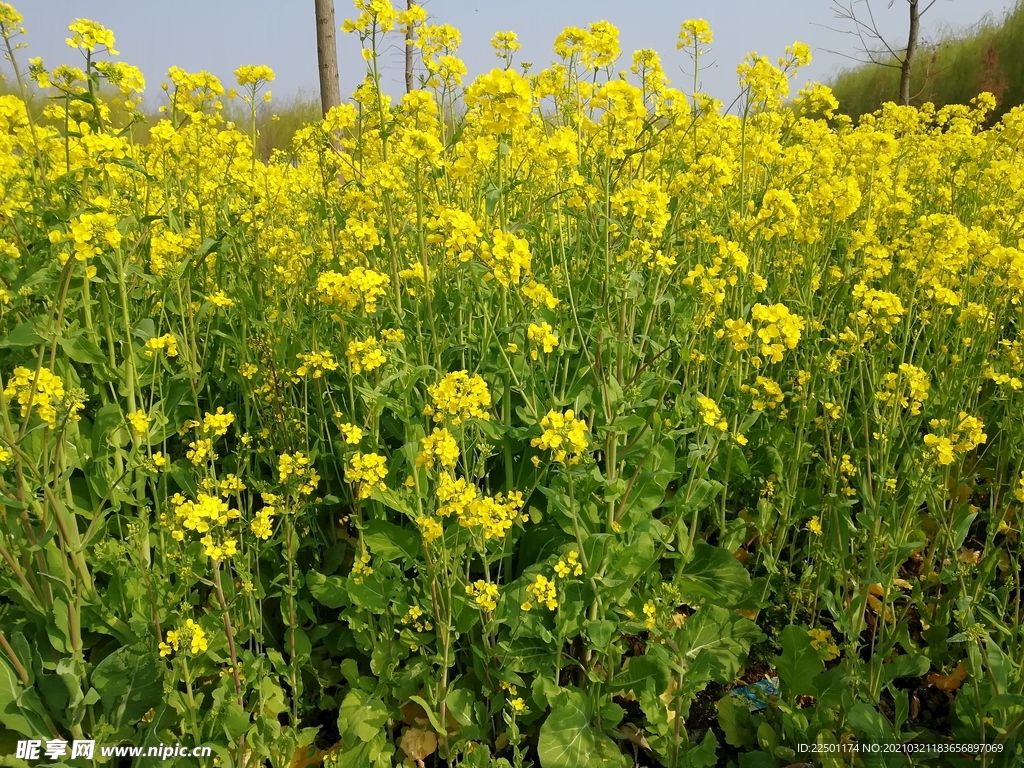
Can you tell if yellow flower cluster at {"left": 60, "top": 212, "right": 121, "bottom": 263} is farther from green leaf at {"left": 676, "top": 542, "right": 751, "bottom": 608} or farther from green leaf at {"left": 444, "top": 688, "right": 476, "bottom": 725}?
green leaf at {"left": 676, "top": 542, "right": 751, "bottom": 608}

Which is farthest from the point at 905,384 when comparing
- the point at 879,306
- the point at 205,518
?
the point at 205,518

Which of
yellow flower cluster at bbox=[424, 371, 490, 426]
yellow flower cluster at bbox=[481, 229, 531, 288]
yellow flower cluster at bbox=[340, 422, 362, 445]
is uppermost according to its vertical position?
yellow flower cluster at bbox=[481, 229, 531, 288]

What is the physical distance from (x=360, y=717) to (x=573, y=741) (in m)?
0.63

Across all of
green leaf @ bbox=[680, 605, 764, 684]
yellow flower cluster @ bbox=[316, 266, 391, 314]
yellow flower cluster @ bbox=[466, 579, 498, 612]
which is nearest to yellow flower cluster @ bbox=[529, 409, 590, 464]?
yellow flower cluster @ bbox=[466, 579, 498, 612]

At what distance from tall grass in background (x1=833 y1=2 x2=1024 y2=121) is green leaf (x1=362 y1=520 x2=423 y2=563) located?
48.5 ft

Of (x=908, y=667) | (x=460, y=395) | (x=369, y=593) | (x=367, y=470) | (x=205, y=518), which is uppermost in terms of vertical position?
(x=460, y=395)

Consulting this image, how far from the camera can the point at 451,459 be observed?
1566 mm

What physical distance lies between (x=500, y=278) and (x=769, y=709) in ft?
5.18

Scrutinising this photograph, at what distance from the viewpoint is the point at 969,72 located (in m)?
14.6

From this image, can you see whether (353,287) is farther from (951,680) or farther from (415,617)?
(951,680)

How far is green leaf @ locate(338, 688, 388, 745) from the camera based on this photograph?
72.7 inches

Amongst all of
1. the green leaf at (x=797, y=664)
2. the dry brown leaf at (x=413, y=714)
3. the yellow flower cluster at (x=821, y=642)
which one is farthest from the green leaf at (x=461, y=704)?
the yellow flower cluster at (x=821, y=642)

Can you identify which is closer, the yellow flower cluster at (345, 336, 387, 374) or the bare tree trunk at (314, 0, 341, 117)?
the yellow flower cluster at (345, 336, 387, 374)

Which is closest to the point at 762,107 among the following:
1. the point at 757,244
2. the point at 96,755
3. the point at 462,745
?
the point at 757,244
